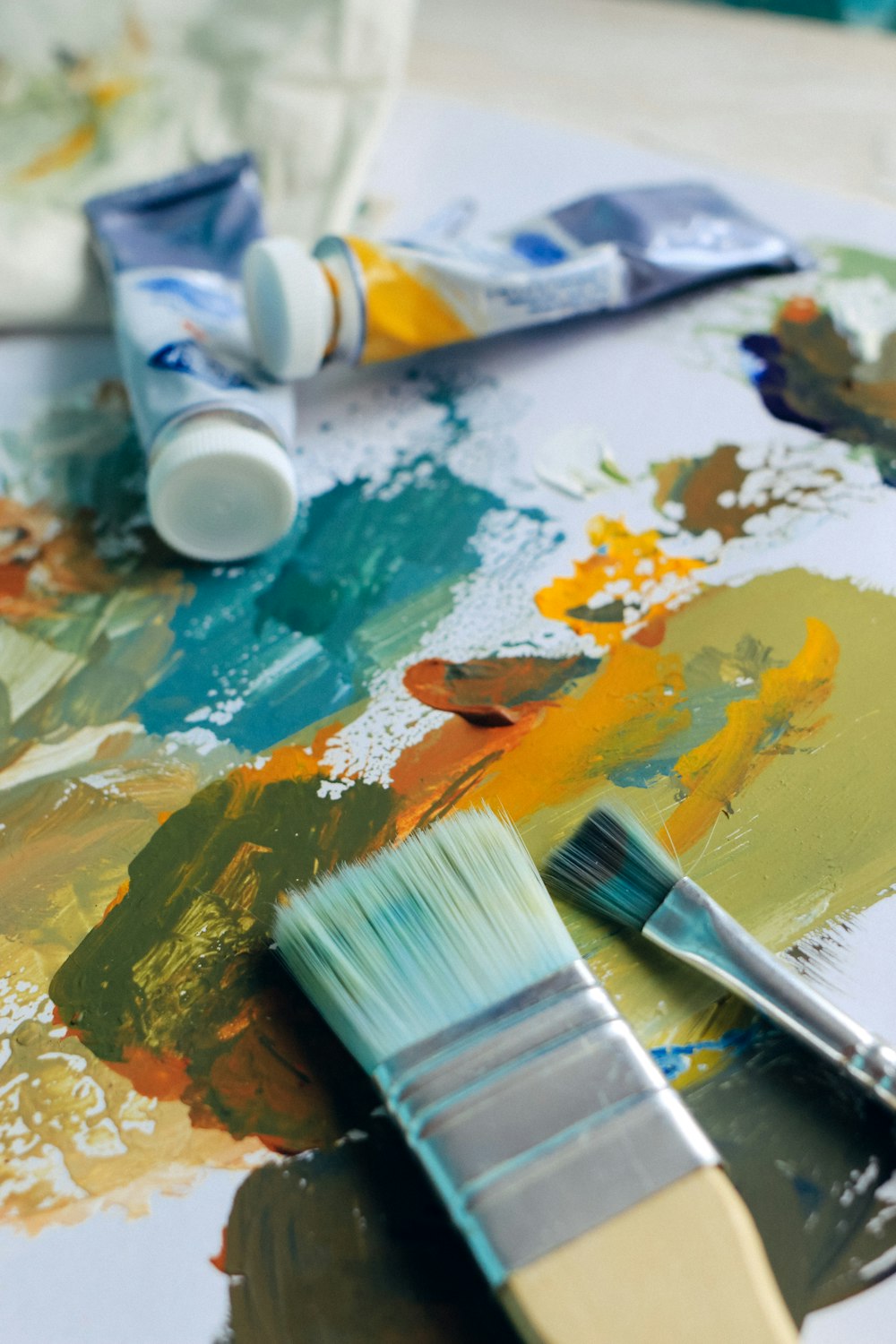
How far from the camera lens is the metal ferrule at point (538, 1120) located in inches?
12.8

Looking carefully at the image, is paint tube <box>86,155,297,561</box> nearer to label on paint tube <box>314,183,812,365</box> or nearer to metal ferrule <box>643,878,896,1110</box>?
label on paint tube <box>314,183,812,365</box>

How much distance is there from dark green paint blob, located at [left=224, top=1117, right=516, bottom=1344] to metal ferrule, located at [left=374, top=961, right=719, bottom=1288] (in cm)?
4

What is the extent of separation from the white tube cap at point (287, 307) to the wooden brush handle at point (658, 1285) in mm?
506

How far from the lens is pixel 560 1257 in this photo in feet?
1.04

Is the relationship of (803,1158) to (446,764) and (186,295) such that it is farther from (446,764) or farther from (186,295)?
(186,295)

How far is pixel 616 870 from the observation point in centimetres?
45

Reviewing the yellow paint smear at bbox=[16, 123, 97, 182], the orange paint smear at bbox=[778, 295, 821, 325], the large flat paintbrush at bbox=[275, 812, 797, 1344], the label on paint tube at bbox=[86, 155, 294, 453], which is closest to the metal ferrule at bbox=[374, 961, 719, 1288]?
the large flat paintbrush at bbox=[275, 812, 797, 1344]

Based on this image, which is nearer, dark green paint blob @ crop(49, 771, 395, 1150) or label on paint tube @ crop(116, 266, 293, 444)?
dark green paint blob @ crop(49, 771, 395, 1150)

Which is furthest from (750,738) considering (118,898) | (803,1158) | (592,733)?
(118,898)

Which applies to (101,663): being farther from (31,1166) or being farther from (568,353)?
(568,353)

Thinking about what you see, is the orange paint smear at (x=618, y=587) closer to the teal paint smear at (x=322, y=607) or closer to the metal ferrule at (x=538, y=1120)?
the teal paint smear at (x=322, y=607)

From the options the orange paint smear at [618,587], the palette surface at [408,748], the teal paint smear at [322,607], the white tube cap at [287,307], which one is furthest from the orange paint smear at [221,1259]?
the white tube cap at [287,307]

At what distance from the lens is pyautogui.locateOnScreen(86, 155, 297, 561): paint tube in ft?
1.91

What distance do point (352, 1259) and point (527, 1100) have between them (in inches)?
3.5
